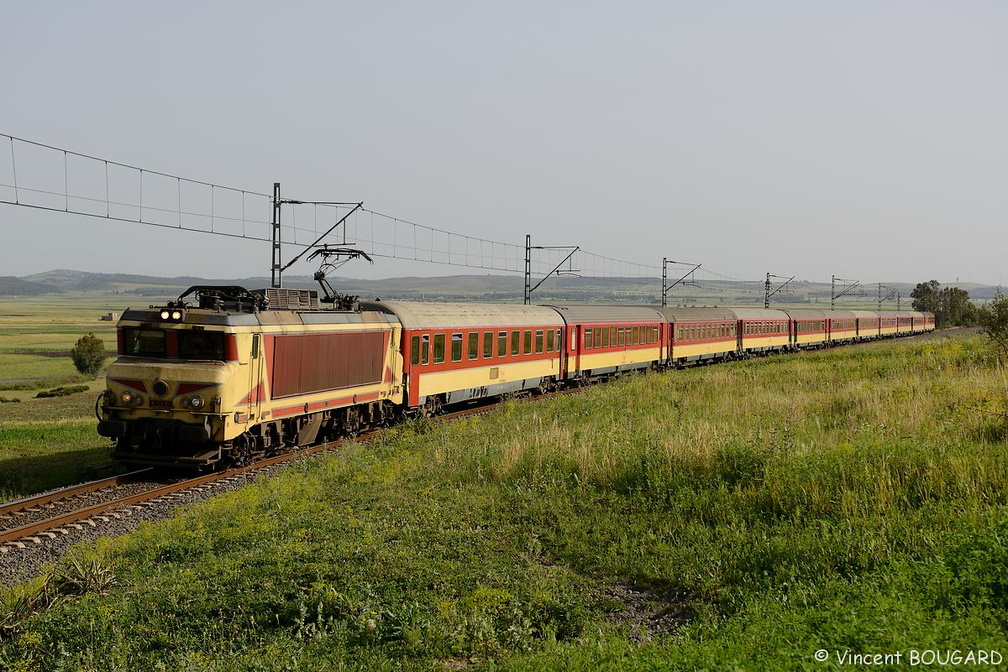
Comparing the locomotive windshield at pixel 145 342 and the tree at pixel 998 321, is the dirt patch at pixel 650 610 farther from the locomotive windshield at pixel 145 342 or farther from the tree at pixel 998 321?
the tree at pixel 998 321

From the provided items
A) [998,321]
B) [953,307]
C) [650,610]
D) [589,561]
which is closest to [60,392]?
[998,321]

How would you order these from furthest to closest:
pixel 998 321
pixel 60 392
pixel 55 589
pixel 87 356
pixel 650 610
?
pixel 87 356, pixel 60 392, pixel 998 321, pixel 55 589, pixel 650 610

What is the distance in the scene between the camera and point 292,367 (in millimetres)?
18562

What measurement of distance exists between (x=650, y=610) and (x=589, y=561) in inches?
59.1

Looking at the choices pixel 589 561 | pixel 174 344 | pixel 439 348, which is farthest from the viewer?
pixel 439 348

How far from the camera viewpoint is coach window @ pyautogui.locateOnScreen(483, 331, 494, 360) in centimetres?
2839

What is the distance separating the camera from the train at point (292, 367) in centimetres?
1655

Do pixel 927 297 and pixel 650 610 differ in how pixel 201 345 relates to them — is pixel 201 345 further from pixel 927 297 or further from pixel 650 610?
pixel 927 297

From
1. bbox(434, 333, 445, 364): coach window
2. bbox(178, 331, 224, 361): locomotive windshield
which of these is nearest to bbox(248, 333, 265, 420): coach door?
bbox(178, 331, 224, 361): locomotive windshield

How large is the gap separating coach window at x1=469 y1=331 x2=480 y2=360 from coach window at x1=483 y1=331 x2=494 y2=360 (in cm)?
47

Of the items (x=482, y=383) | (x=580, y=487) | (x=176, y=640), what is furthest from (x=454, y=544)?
(x=482, y=383)

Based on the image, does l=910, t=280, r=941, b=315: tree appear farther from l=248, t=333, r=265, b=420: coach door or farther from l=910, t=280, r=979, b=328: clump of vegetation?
l=248, t=333, r=265, b=420: coach door

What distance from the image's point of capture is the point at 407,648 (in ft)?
25.5

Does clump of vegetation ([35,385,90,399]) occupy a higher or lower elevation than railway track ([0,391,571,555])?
lower
